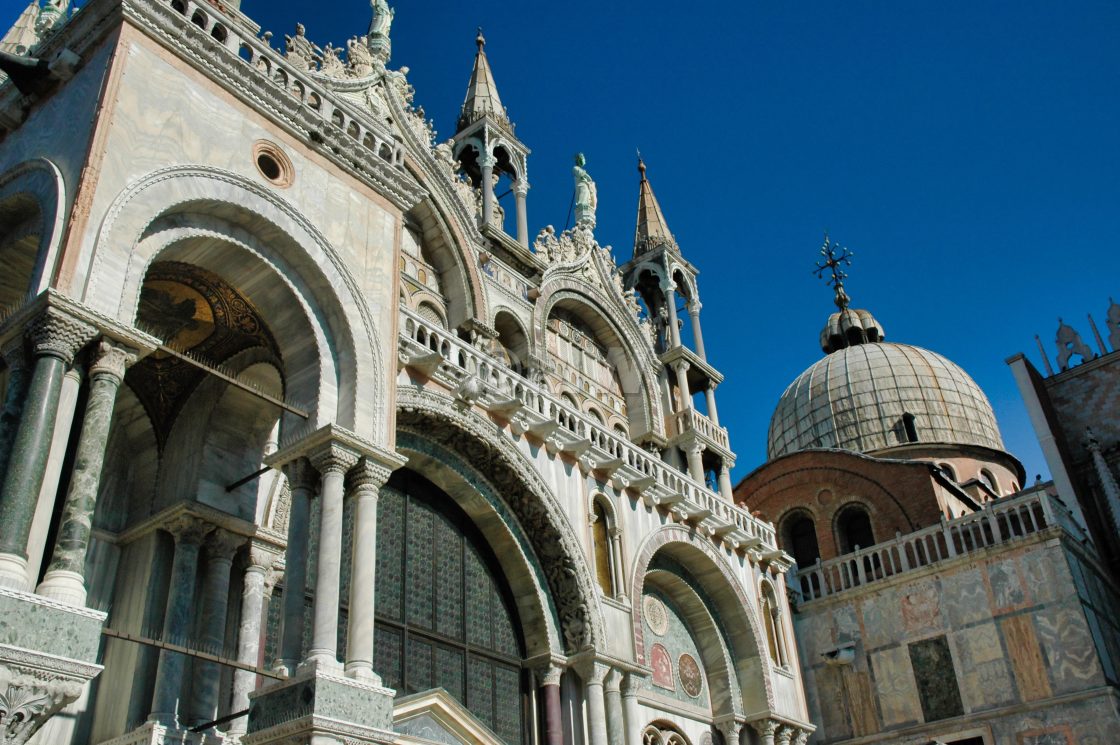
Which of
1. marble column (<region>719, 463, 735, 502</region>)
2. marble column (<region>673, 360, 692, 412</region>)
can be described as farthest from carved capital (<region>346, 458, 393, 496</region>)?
marble column (<region>673, 360, 692, 412</region>)

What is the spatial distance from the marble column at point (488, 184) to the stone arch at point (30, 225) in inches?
450

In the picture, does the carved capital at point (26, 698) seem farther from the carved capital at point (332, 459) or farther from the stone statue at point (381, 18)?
the stone statue at point (381, 18)

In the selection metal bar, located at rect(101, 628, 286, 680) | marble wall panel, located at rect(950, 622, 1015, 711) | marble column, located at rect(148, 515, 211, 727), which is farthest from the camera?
marble wall panel, located at rect(950, 622, 1015, 711)

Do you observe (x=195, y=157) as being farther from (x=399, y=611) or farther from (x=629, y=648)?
(x=629, y=648)

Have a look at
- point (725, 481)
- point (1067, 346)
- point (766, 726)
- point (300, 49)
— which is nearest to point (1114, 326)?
point (1067, 346)

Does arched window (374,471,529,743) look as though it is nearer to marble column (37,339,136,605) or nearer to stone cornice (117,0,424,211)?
stone cornice (117,0,424,211)

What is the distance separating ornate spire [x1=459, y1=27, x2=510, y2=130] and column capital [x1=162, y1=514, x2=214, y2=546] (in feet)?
47.4

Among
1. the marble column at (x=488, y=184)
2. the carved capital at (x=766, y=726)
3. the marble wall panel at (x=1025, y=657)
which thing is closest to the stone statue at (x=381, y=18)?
the marble column at (x=488, y=184)

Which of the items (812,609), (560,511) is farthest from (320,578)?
(812,609)

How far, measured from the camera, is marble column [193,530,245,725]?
35.4 feet

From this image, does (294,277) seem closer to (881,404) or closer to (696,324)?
(696,324)

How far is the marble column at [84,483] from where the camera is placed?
25.6ft

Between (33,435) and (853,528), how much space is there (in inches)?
985

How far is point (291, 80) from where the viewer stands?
12.1 metres
